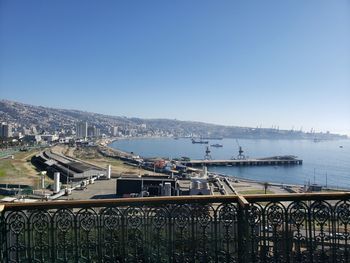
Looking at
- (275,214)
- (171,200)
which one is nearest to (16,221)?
(171,200)

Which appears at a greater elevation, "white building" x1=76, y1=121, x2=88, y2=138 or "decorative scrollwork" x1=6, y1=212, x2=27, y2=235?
"white building" x1=76, y1=121, x2=88, y2=138

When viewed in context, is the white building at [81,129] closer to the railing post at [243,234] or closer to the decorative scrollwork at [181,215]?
the decorative scrollwork at [181,215]

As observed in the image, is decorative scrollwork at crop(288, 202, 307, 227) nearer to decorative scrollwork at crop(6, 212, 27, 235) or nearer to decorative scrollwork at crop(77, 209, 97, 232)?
decorative scrollwork at crop(77, 209, 97, 232)

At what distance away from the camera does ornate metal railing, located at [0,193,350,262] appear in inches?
118

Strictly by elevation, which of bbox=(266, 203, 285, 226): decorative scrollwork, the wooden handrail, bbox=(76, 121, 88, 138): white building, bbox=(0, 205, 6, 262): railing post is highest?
bbox=(76, 121, 88, 138): white building

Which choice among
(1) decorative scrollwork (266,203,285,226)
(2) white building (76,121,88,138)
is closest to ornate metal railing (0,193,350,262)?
(1) decorative scrollwork (266,203,285,226)

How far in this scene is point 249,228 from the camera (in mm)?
3096

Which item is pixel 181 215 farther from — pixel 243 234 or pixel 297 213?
pixel 297 213

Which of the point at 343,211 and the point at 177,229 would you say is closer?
the point at 343,211

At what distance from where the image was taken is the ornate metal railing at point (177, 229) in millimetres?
3002

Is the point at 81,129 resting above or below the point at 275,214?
above

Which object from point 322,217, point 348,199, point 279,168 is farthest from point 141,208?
point 279,168

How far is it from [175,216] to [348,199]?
162cm

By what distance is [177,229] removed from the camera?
10.7 feet
